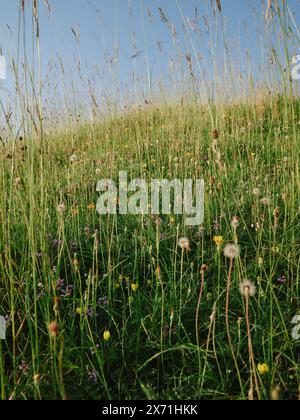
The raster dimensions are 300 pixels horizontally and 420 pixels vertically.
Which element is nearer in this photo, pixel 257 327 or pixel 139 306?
pixel 257 327

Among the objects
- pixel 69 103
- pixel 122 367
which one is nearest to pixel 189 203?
pixel 122 367

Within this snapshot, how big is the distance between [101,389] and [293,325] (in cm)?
72

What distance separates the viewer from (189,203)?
91.0 inches

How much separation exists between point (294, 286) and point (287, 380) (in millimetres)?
528

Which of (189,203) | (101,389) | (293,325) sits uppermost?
(189,203)

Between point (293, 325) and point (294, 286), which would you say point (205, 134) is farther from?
point (293, 325)

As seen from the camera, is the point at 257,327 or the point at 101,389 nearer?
the point at 101,389
